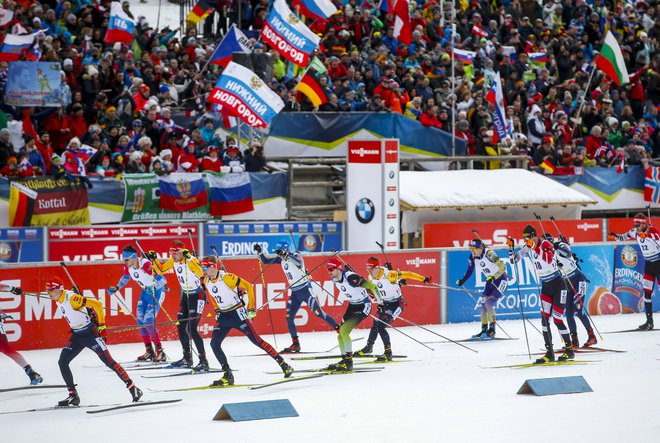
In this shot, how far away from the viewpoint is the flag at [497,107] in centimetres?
2945

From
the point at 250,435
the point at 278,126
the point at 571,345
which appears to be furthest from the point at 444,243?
the point at 250,435

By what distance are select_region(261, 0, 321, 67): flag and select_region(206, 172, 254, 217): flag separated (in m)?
3.33

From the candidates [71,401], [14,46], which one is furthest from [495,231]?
[71,401]

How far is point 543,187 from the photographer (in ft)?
96.2

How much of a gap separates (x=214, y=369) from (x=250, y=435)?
533 centimetres

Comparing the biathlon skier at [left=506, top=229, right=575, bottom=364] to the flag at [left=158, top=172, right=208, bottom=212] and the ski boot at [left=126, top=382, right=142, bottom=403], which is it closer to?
the ski boot at [left=126, top=382, right=142, bottom=403]

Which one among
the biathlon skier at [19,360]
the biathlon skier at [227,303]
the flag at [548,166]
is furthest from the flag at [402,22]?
the biathlon skier at [19,360]

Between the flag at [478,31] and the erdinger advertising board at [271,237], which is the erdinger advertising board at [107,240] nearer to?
the erdinger advertising board at [271,237]

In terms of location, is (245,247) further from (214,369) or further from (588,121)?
(588,121)

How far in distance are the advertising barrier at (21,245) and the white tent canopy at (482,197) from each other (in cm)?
865

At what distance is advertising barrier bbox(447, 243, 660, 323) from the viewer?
80.4 ft

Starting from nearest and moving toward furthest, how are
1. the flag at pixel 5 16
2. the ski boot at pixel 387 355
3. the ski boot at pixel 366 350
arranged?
the ski boot at pixel 387 355 < the ski boot at pixel 366 350 < the flag at pixel 5 16

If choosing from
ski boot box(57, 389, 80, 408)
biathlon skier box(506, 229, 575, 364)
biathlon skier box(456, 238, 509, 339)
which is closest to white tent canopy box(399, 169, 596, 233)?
biathlon skier box(456, 238, 509, 339)

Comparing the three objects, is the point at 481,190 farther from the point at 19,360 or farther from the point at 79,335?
the point at 79,335
